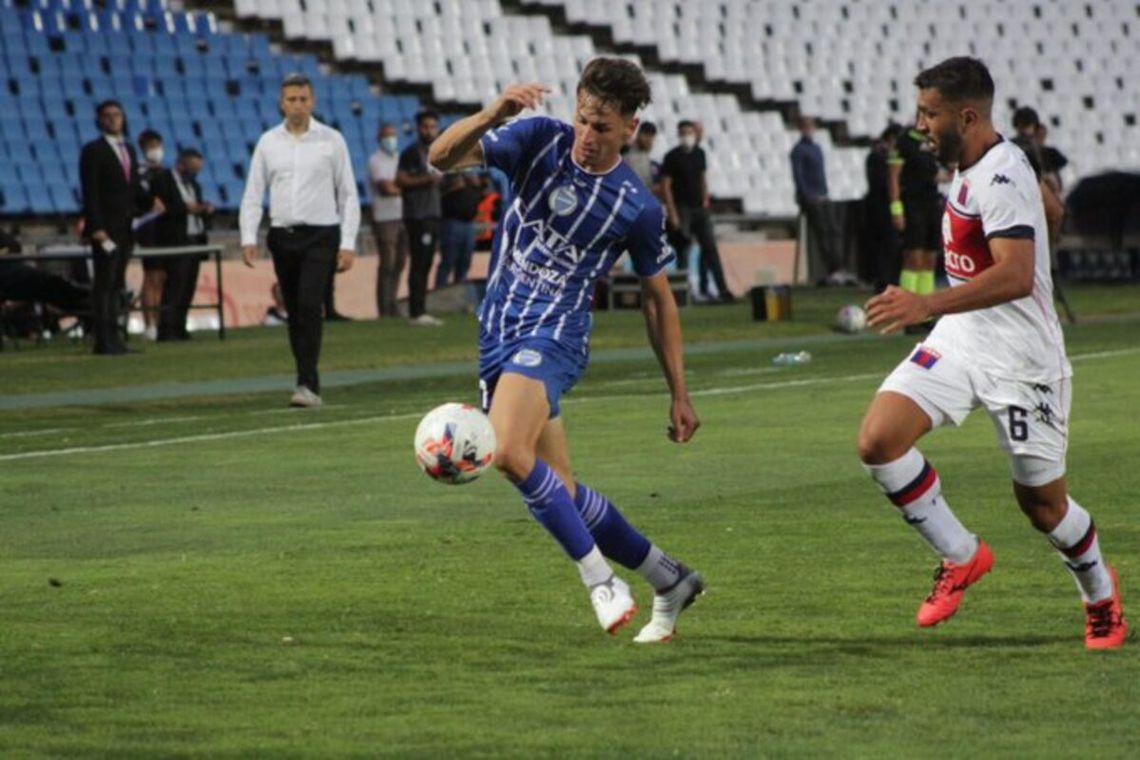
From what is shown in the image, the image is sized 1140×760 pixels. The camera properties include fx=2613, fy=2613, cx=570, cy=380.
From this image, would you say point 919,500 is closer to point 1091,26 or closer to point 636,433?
point 636,433

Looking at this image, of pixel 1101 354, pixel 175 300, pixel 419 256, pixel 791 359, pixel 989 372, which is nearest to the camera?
pixel 989 372

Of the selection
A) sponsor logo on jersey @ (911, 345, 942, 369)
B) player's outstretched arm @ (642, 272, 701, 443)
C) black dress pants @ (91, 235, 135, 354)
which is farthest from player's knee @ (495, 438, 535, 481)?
black dress pants @ (91, 235, 135, 354)

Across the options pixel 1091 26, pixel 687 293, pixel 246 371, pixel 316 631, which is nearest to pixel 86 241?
pixel 246 371

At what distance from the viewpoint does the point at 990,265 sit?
761cm

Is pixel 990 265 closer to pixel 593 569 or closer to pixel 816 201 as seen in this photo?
pixel 593 569

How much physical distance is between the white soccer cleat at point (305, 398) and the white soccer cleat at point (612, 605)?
985cm

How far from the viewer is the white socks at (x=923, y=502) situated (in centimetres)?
766

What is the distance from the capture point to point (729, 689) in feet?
22.1

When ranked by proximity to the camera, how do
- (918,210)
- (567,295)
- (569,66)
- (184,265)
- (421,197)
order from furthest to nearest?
(569,66) → (421,197) → (184,265) → (918,210) → (567,295)

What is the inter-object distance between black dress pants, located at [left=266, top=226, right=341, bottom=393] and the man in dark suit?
5.54 metres

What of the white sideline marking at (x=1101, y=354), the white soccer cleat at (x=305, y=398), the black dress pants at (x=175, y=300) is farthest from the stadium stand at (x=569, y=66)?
the white sideline marking at (x=1101, y=354)

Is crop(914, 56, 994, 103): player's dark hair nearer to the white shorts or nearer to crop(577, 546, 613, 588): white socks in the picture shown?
the white shorts

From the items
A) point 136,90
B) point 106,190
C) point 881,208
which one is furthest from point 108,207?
point 881,208

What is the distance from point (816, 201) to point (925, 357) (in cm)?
2877
